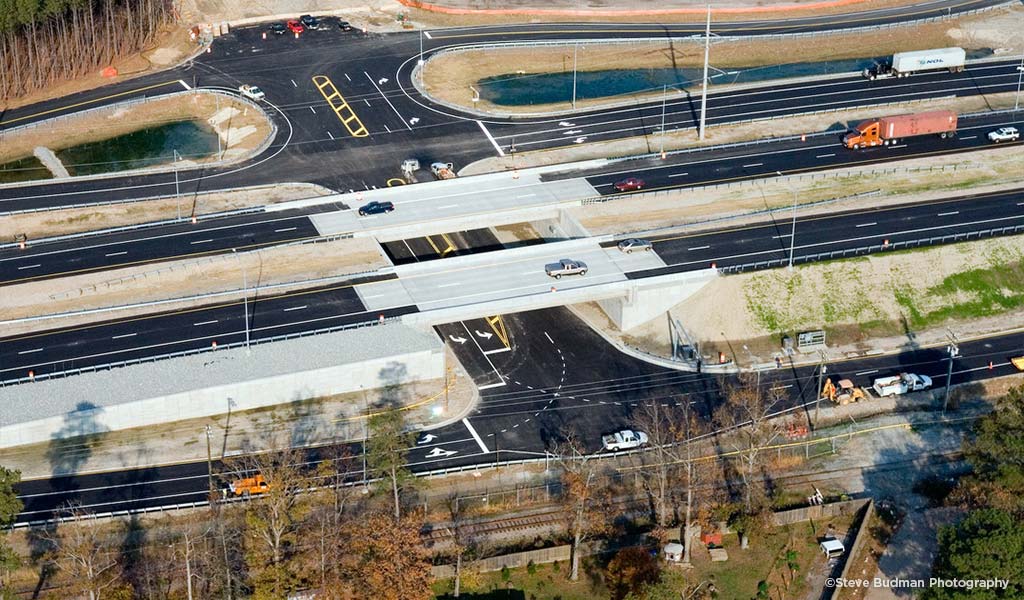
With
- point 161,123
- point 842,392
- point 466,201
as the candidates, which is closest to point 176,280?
point 466,201

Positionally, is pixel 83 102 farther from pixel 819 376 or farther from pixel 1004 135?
pixel 1004 135

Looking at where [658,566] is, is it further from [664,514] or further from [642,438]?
[642,438]

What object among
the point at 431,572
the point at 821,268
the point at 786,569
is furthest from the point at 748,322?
the point at 431,572

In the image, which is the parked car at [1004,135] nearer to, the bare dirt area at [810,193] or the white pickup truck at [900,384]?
the bare dirt area at [810,193]

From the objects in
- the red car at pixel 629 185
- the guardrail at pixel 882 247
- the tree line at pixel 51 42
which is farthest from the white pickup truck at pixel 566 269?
the tree line at pixel 51 42

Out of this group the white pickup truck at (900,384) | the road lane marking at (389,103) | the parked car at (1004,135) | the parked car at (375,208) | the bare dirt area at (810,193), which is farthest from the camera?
the road lane marking at (389,103)
